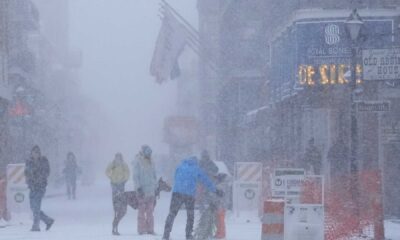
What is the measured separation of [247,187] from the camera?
26.3 metres

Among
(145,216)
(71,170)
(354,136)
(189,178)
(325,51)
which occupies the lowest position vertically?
(145,216)

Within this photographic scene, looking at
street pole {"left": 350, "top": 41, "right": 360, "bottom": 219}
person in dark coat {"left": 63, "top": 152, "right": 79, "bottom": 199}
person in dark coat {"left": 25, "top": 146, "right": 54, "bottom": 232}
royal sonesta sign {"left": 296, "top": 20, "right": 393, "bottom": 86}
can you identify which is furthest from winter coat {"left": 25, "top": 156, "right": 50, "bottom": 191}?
person in dark coat {"left": 63, "top": 152, "right": 79, "bottom": 199}

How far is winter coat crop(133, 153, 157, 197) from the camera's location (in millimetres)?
20516

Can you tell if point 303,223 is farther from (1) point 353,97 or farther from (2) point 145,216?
(2) point 145,216

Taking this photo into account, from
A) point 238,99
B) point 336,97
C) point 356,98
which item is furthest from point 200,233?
point 238,99

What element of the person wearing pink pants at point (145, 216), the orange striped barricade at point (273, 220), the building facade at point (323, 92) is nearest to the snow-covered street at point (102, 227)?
the person wearing pink pants at point (145, 216)

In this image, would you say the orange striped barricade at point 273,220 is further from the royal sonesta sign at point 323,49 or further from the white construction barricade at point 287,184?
the royal sonesta sign at point 323,49

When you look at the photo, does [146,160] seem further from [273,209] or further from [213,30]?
[213,30]

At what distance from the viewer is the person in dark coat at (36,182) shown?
73.2 feet

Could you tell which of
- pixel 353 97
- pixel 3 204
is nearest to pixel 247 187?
pixel 3 204

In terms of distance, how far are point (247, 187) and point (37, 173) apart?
238 inches

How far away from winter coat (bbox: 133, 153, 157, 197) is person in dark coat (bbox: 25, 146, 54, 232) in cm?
261

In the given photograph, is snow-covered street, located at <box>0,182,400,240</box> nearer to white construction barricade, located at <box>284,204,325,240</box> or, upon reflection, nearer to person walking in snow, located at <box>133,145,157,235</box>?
person walking in snow, located at <box>133,145,157,235</box>

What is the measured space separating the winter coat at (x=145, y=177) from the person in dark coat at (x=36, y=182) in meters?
2.61
